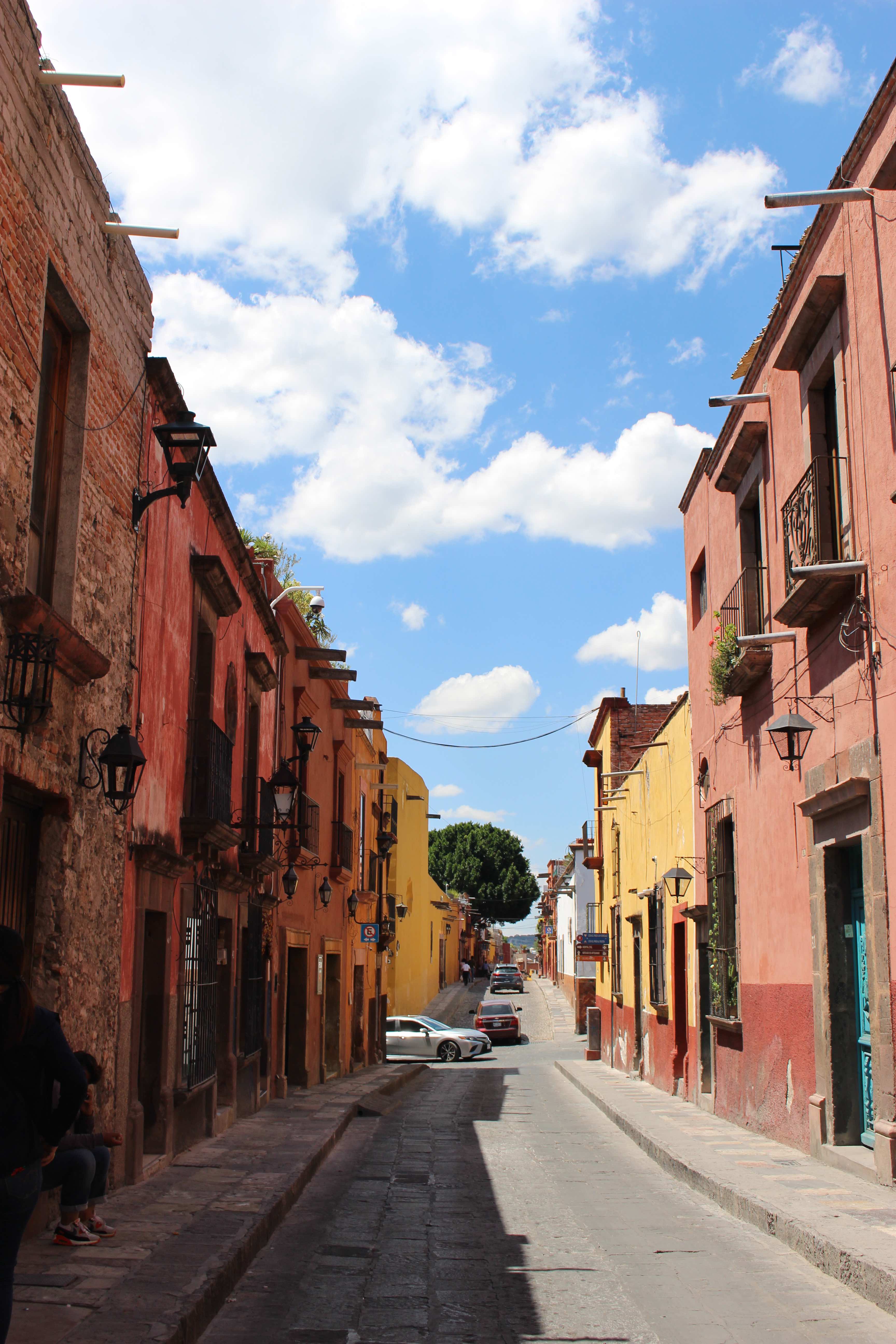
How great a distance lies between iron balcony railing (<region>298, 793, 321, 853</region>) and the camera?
1906 centimetres

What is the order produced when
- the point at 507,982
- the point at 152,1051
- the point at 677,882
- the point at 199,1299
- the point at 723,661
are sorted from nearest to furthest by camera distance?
the point at 199,1299 → the point at 152,1051 → the point at 723,661 → the point at 677,882 → the point at 507,982

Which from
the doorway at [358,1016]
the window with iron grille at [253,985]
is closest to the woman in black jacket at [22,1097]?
the window with iron grille at [253,985]

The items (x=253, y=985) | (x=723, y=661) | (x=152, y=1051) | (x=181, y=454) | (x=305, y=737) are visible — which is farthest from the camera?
(x=305, y=737)

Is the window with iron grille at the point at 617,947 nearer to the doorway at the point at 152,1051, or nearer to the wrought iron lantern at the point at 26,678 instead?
the doorway at the point at 152,1051

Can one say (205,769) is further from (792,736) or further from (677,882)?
(677,882)

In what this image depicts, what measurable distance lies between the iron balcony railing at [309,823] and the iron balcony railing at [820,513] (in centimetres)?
863

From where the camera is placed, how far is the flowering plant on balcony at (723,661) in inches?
533

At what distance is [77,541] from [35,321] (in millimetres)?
1468

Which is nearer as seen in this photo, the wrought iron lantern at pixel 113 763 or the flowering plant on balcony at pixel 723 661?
the wrought iron lantern at pixel 113 763

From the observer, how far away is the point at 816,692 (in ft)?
35.4

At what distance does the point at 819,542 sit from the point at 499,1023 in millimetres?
31616

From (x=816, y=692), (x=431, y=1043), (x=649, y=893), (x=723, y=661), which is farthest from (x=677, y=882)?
(x=431, y=1043)

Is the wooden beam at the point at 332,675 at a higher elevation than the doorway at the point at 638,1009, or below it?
higher

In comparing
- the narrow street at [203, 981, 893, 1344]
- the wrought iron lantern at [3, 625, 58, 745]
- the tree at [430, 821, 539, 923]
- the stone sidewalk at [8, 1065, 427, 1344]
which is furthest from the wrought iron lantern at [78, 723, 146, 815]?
the tree at [430, 821, 539, 923]
